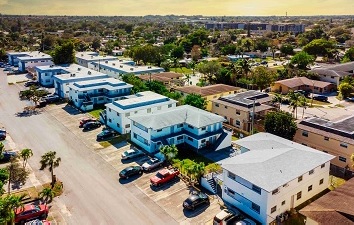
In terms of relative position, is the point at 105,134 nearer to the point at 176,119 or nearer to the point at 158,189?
the point at 176,119

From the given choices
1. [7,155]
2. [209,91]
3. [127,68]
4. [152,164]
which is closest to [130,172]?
[152,164]

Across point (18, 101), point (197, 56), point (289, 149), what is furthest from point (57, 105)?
point (197, 56)

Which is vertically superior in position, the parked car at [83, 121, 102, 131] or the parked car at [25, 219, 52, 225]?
the parked car at [83, 121, 102, 131]

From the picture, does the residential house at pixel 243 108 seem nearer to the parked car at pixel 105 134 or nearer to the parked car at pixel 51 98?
the parked car at pixel 105 134

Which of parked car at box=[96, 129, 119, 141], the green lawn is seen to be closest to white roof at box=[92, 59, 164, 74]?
the green lawn

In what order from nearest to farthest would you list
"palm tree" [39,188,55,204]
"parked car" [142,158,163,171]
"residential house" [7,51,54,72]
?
"palm tree" [39,188,55,204], "parked car" [142,158,163,171], "residential house" [7,51,54,72]

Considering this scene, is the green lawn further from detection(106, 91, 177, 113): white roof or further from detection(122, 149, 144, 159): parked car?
detection(122, 149, 144, 159): parked car
